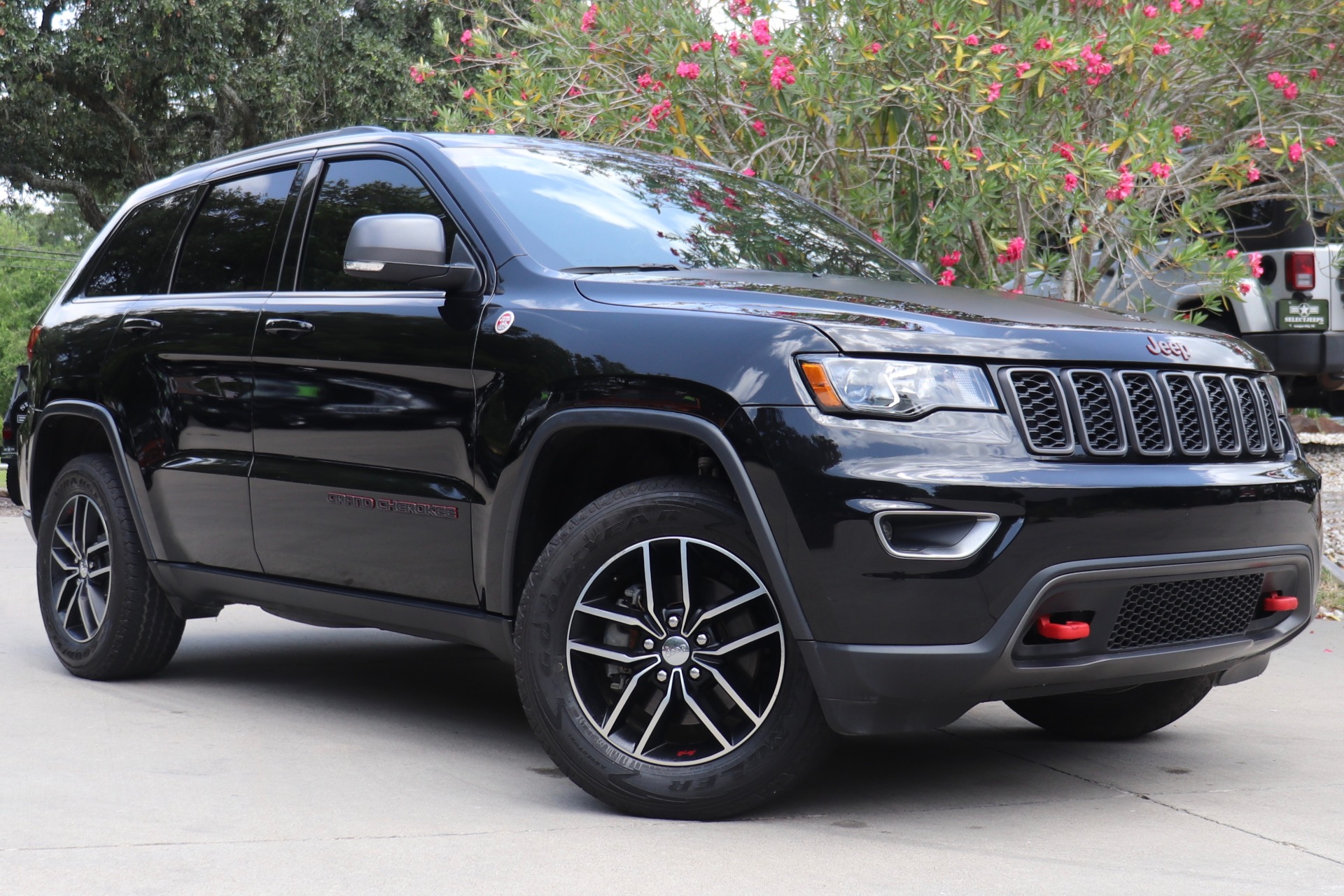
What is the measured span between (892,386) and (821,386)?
16 centimetres

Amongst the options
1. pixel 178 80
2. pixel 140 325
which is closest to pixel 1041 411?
pixel 140 325

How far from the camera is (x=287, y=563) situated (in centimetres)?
488

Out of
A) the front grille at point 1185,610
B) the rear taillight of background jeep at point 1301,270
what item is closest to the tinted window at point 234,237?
the front grille at point 1185,610

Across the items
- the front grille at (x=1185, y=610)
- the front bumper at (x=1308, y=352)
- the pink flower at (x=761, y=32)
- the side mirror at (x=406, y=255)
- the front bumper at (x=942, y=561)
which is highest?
the pink flower at (x=761, y=32)

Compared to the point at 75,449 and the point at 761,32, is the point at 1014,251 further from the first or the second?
the point at 75,449

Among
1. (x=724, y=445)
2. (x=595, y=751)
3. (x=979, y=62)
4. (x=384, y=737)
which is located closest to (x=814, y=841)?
(x=595, y=751)

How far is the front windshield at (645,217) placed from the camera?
14.6ft

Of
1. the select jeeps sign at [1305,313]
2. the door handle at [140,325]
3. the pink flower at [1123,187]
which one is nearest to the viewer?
the door handle at [140,325]

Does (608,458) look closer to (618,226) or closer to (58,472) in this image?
(618,226)

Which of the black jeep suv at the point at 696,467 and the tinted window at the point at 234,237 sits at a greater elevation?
the tinted window at the point at 234,237

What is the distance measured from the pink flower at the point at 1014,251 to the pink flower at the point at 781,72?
1313mm

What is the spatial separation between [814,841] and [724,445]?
3.15ft

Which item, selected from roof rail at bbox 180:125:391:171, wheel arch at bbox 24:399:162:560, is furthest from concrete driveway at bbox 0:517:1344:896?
roof rail at bbox 180:125:391:171

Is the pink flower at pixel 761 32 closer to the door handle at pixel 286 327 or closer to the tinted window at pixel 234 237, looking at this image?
the tinted window at pixel 234 237
